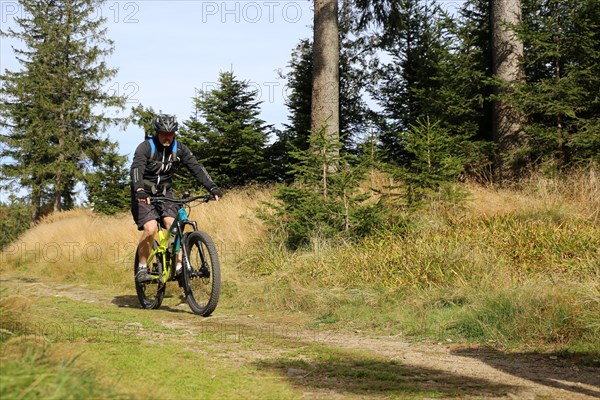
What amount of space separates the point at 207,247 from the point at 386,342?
2645 millimetres

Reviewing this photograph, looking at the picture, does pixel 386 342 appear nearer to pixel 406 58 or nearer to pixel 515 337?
pixel 515 337

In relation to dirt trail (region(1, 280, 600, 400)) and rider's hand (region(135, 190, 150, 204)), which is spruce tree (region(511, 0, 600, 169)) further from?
rider's hand (region(135, 190, 150, 204))

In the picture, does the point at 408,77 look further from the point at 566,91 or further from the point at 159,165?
the point at 159,165

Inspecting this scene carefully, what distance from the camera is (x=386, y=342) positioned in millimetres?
6418

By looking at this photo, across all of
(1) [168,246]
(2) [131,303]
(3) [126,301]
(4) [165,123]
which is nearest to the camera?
(4) [165,123]

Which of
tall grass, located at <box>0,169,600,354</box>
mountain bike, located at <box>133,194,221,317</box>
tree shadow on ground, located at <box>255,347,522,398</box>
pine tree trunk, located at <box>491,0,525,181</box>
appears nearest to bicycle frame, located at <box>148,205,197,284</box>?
mountain bike, located at <box>133,194,221,317</box>

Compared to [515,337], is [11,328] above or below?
above

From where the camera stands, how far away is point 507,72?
15516 millimetres

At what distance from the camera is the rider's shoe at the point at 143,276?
8.67 metres

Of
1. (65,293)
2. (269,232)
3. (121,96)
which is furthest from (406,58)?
(121,96)

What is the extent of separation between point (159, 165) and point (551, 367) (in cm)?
548

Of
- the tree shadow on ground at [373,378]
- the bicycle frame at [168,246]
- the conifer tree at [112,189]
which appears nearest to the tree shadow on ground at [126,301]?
the bicycle frame at [168,246]

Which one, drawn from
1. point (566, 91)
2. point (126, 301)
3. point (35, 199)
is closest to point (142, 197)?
point (126, 301)

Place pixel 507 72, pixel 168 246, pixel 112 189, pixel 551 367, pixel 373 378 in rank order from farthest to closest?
pixel 112 189 → pixel 507 72 → pixel 168 246 → pixel 551 367 → pixel 373 378
